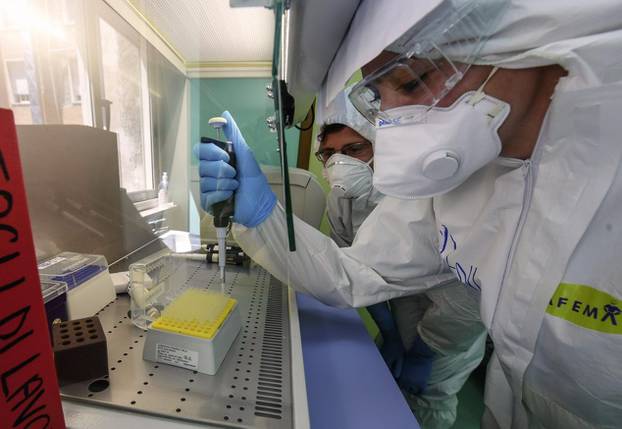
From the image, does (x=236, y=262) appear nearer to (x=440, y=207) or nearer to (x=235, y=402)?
(x=235, y=402)

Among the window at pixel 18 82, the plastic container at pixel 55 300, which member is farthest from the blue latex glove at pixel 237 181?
the window at pixel 18 82

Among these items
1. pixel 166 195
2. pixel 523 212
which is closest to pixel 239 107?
pixel 166 195

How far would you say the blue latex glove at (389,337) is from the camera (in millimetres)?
1384

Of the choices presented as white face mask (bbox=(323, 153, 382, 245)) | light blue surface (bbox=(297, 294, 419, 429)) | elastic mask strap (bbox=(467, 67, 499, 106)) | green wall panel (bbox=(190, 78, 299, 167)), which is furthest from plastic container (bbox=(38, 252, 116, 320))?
white face mask (bbox=(323, 153, 382, 245))

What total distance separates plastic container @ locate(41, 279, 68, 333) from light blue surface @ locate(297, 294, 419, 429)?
1.65 ft

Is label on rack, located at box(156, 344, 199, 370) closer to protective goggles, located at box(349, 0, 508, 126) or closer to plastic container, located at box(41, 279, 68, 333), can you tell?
plastic container, located at box(41, 279, 68, 333)

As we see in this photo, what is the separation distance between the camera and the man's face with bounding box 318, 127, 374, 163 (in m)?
1.50

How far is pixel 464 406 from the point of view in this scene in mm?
1621

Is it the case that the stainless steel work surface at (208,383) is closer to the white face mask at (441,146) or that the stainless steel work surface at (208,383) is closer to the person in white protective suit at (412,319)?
the white face mask at (441,146)

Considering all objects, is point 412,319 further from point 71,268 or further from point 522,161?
point 71,268

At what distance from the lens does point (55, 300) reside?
485 mm

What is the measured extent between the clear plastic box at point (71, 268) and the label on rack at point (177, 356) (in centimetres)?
23

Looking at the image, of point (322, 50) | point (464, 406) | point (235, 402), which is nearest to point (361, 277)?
point (235, 402)

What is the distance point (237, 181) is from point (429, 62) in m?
0.52
